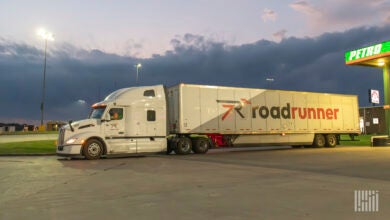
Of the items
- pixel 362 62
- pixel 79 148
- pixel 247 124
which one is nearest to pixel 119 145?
pixel 79 148

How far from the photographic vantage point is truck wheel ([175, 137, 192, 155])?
73.2ft

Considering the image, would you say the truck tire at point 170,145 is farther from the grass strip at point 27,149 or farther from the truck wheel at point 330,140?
the truck wheel at point 330,140

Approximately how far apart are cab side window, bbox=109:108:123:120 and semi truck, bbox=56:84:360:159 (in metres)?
0.05

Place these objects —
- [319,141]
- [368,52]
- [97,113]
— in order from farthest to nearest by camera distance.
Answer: [319,141] < [368,52] < [97,113]

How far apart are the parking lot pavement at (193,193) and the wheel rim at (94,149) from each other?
18.5 ft

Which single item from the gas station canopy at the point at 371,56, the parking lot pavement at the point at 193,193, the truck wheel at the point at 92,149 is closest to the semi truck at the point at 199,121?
the truck wheel at the point at 92,149

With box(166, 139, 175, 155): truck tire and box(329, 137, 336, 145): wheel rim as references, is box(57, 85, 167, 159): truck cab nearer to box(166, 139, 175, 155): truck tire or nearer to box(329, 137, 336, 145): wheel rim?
box(166, 139, 175, 155): truck tire

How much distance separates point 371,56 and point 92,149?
20097 mm

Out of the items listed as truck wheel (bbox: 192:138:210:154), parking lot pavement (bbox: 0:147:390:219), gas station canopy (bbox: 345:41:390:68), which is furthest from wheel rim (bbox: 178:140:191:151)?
gas station canopy (bbox: 345:41:390:68)

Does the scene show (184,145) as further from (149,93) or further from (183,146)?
(149,93)

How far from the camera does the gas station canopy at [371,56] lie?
26.8m

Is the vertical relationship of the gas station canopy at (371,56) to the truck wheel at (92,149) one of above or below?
above

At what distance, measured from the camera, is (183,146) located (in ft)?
73.7

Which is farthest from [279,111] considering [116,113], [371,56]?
[116,113]
